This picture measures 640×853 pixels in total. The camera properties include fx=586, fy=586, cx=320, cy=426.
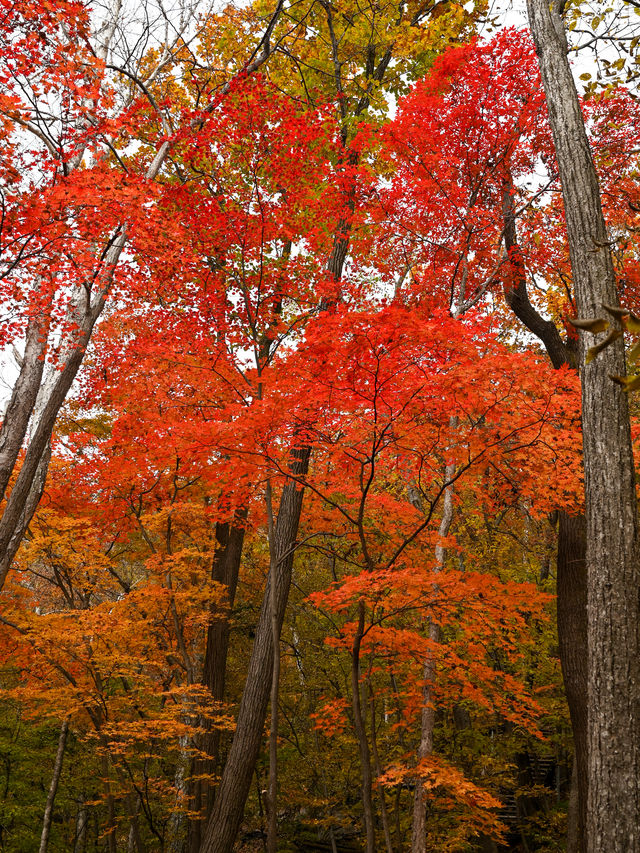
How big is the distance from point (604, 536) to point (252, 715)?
507 centimetres

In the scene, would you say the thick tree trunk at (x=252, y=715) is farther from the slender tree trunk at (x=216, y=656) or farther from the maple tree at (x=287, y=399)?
the slender tree trunk at (x=216, y=656)

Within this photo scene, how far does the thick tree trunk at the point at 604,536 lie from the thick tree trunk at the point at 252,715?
358 cm

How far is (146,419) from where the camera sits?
27.9 ft

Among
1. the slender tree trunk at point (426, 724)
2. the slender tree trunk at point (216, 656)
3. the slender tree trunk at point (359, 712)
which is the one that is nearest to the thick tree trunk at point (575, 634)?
the slender tree trunk at point (426, 724)

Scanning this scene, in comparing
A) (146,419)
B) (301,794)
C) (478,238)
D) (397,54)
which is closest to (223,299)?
(146,419)

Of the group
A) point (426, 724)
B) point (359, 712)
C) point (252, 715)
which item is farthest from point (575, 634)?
point (252, 715)

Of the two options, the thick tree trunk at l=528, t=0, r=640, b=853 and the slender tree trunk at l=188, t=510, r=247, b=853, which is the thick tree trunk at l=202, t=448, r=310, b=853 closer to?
the slender tree trunk at l=188, t=510, r=247, b=853

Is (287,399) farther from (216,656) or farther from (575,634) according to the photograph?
(216,656)

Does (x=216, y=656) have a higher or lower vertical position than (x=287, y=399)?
lower

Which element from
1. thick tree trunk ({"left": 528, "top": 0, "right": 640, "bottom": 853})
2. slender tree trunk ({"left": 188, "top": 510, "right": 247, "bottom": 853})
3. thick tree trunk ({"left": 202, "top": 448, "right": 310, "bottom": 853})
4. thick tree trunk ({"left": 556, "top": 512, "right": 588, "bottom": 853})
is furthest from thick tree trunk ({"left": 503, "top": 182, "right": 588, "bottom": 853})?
slender tree trunk ({"left": 188, "top": 510, "right": 247, "bottom": 853})

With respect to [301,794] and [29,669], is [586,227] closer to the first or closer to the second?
[29,669]

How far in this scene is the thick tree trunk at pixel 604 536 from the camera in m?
3.23

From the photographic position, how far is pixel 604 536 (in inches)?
143

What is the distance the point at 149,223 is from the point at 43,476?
3032 millimetres
